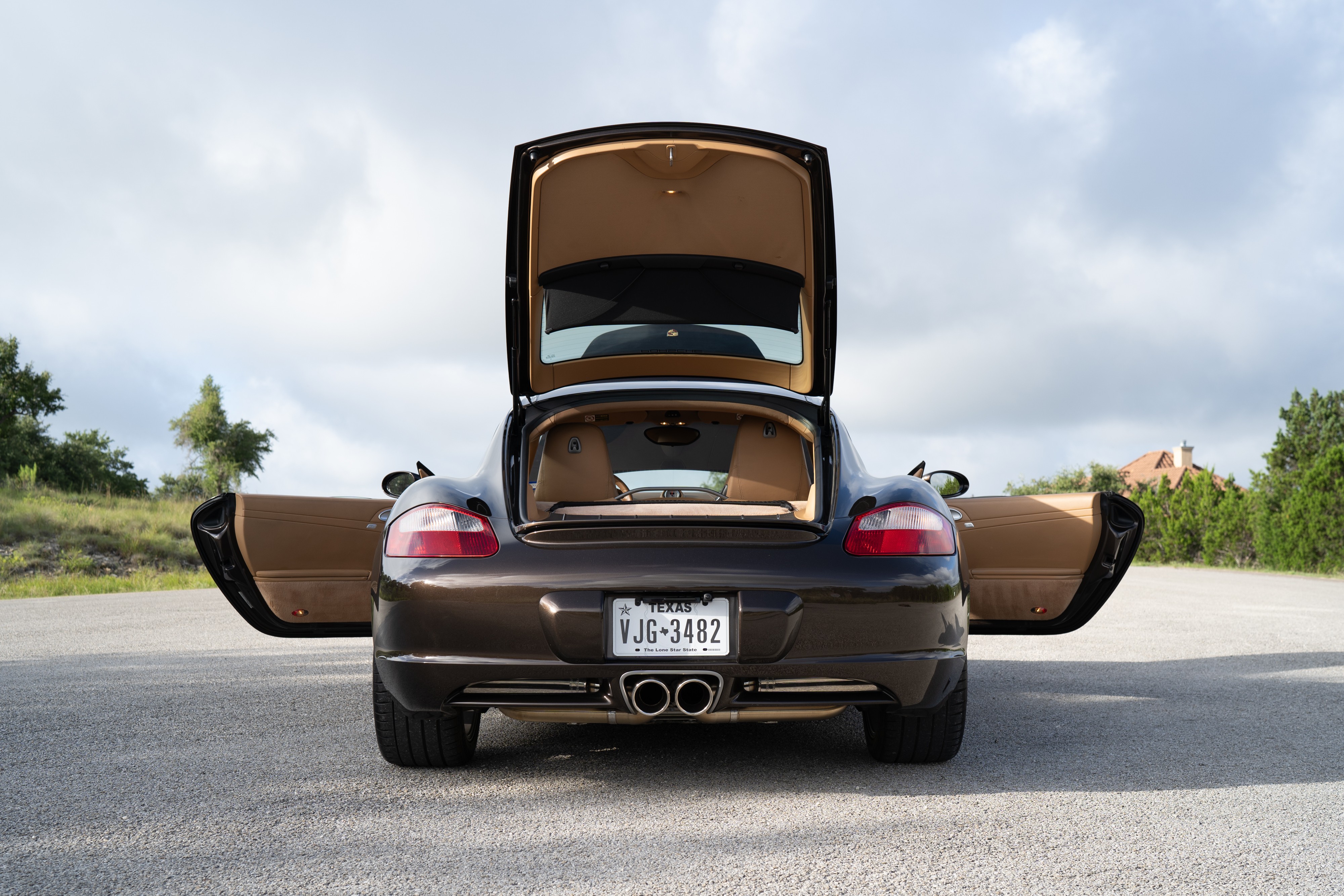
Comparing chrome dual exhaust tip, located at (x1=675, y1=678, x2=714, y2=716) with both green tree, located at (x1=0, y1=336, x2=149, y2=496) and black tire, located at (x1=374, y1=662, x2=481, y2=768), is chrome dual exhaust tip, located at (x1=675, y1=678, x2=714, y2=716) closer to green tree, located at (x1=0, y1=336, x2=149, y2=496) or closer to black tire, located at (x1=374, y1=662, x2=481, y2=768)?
black tire, located at (x1=374, y1=662, x2=481, y2=768)

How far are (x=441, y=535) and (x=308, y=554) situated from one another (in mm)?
1191

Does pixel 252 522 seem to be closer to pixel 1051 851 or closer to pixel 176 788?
pixel 176 788

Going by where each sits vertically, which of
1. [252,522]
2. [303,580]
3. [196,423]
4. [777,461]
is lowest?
[303,580]

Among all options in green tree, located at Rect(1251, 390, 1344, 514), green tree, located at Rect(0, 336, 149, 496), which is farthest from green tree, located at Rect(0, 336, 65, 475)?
green tree, located at Rect(1251, 390, 1344, 514)

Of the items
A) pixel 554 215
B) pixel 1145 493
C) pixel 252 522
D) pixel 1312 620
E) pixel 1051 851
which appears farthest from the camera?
pixel 1145 493

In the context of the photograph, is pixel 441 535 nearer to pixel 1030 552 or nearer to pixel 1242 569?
pixel 1030 552

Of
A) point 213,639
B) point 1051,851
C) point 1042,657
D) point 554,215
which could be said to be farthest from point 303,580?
point 1042,657

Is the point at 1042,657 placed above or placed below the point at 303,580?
below

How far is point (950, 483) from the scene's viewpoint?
4.31m

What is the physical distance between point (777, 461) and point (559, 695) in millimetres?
1484

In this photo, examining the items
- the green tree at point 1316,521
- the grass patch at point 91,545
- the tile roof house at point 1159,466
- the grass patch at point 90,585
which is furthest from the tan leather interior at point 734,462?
the tile roof house at point 1159,466

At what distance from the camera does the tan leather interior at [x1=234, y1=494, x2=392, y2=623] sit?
3.82 m

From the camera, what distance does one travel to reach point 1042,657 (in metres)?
6.52

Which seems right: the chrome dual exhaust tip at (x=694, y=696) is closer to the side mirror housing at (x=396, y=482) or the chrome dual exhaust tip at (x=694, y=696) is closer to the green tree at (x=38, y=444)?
the side mirror housing at (x=396, y=482)
